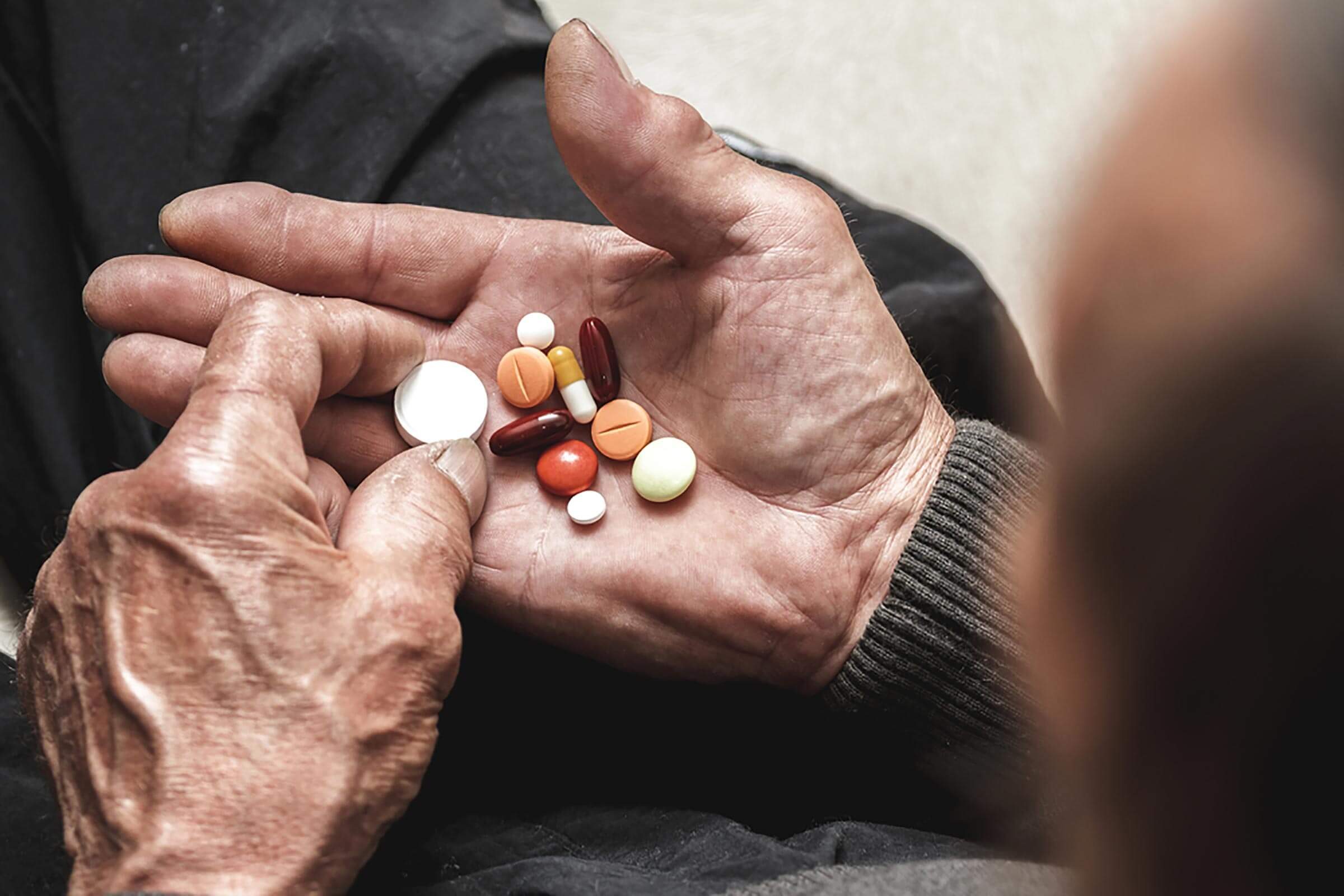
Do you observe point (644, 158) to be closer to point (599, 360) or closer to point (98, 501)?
point (599, 360)

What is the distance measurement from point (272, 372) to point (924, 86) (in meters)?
1.73

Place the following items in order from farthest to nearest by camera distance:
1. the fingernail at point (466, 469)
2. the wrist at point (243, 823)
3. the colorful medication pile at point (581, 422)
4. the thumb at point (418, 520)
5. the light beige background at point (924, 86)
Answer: the light beige background at point (924, 86) → the colorful medication pile at point (581, 422) → the fingernail at point (466, 469) → the thumb at point (418, 520) → the wrist at point (243, 823)

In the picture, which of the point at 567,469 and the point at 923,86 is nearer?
the point at 567,469

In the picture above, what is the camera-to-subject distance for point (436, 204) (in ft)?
4.38

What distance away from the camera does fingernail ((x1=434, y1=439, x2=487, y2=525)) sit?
1.01 m

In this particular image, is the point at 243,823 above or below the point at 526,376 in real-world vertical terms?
below

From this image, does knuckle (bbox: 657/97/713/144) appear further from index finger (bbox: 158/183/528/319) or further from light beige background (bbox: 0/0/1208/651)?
light beige background (bbox: 0/0/1208/651)

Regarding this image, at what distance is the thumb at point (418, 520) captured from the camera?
2.83ft

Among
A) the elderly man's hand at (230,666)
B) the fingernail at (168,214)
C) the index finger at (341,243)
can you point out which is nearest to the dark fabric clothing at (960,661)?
the elderly man's hand at (230,666)

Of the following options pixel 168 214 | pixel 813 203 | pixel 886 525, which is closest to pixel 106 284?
pixel 168 214

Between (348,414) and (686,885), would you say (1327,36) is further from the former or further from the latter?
(348,414)

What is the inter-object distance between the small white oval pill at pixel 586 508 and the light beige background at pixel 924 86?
4.22ft

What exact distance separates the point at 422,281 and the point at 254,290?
0.59 ft

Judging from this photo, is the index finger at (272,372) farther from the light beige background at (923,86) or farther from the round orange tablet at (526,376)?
the light beige background at (923,86)
